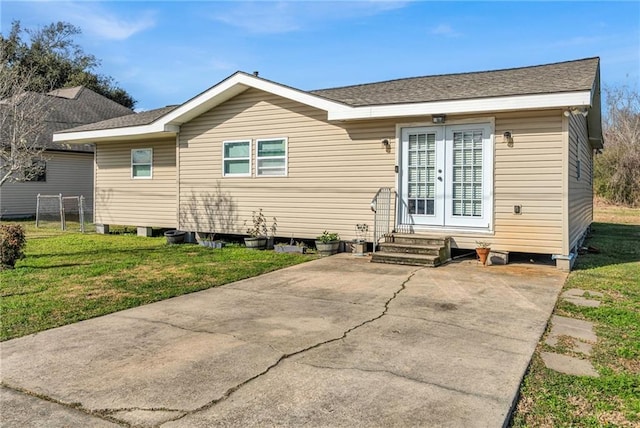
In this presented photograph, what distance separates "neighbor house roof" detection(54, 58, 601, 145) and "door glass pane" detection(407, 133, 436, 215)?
63cm

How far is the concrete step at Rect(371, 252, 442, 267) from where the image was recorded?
777 centimetres

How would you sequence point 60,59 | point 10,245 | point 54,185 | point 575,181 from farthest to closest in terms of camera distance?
point 60,59 → point 54,185 → point 575,181 → point 10,245

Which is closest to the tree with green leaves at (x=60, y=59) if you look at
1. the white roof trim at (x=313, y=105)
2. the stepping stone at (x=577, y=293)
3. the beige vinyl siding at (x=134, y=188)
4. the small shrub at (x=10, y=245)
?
the beige vinyl siding at (x=134, y=188)

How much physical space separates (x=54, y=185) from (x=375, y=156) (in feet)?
53.1

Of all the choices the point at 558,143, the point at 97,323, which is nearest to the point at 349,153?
the point at 558,143

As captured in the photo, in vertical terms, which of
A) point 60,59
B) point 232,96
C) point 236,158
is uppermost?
point 60,59

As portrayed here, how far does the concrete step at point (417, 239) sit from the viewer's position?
8266mm

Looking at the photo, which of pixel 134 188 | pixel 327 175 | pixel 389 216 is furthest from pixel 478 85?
pixel 134 188

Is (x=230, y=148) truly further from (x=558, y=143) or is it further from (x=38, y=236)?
(x=558, y=143)

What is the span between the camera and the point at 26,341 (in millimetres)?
4078

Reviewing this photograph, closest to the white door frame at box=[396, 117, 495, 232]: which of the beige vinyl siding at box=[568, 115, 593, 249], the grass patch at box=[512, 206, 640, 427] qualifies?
the beige vinyl siding at box=[568, 115, 593, 249]

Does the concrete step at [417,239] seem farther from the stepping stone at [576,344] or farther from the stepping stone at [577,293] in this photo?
the stepping stone at [576,344]

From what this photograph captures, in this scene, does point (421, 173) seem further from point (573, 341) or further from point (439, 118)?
point (573, 341)

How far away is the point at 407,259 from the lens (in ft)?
26.2
